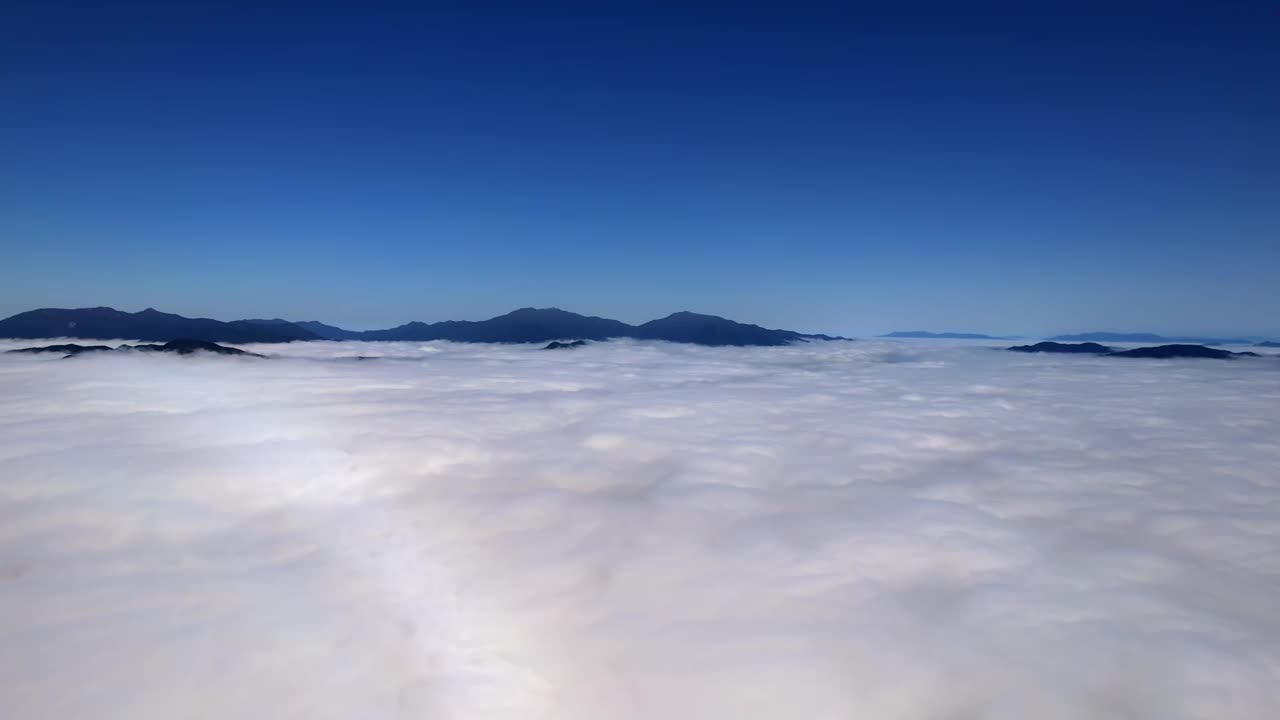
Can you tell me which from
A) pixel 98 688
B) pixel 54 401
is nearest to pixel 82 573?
pixel 98 688

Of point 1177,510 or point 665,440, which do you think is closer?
point 1177,510

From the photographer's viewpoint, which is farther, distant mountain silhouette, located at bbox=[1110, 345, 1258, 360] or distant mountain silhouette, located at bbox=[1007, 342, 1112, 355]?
distant mountain silhouette, located at bbox=[1007, 342, 1112, 355]

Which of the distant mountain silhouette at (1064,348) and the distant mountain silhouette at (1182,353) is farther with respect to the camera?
the distant mountain silhouette at (1064,348)

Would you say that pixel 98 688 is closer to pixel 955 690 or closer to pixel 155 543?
pixel 155 543

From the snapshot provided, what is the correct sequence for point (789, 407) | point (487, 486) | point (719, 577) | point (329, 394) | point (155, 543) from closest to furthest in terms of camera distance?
point (719, 577), point (155, 543), point (487, 486), point (789, 407), point (329, 394)

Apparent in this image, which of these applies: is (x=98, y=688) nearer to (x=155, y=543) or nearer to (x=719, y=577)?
(x=155, y=543)

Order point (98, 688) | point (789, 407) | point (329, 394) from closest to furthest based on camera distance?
point (98, 688)
point (789, 407)
point (329, 394)

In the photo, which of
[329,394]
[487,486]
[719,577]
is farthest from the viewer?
[329,394]

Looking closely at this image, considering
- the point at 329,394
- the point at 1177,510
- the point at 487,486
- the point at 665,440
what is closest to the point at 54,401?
the point at 329,394

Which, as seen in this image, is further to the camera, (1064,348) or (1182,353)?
(1064,348)
